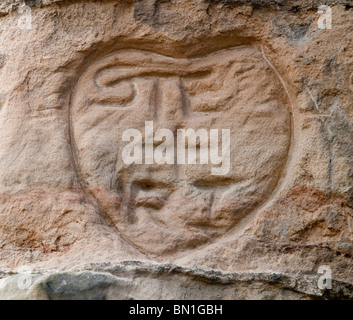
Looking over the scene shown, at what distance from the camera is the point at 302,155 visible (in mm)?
2824

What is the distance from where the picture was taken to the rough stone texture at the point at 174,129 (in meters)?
2.73

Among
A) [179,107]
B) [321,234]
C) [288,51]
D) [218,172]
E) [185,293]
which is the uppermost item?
[288,51]

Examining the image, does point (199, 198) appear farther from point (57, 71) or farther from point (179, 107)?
point (57, 71)

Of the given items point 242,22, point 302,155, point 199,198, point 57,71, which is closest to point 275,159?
point 302,155

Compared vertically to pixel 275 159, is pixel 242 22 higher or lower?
higher

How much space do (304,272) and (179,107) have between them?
0.82 m

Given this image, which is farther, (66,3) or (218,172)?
(66,3)

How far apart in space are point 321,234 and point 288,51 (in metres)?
0.75

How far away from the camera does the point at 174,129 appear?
2.91 m

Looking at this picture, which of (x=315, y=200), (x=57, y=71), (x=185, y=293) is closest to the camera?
(x=185, y=293)

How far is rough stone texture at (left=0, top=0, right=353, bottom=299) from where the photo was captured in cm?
273

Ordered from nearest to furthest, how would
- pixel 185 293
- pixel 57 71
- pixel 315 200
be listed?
1. pixel 185 293
2. pixel 315 200
3. pixel 57 71

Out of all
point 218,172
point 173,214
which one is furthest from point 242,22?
point 173,214

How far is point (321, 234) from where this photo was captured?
2771 millimetres
